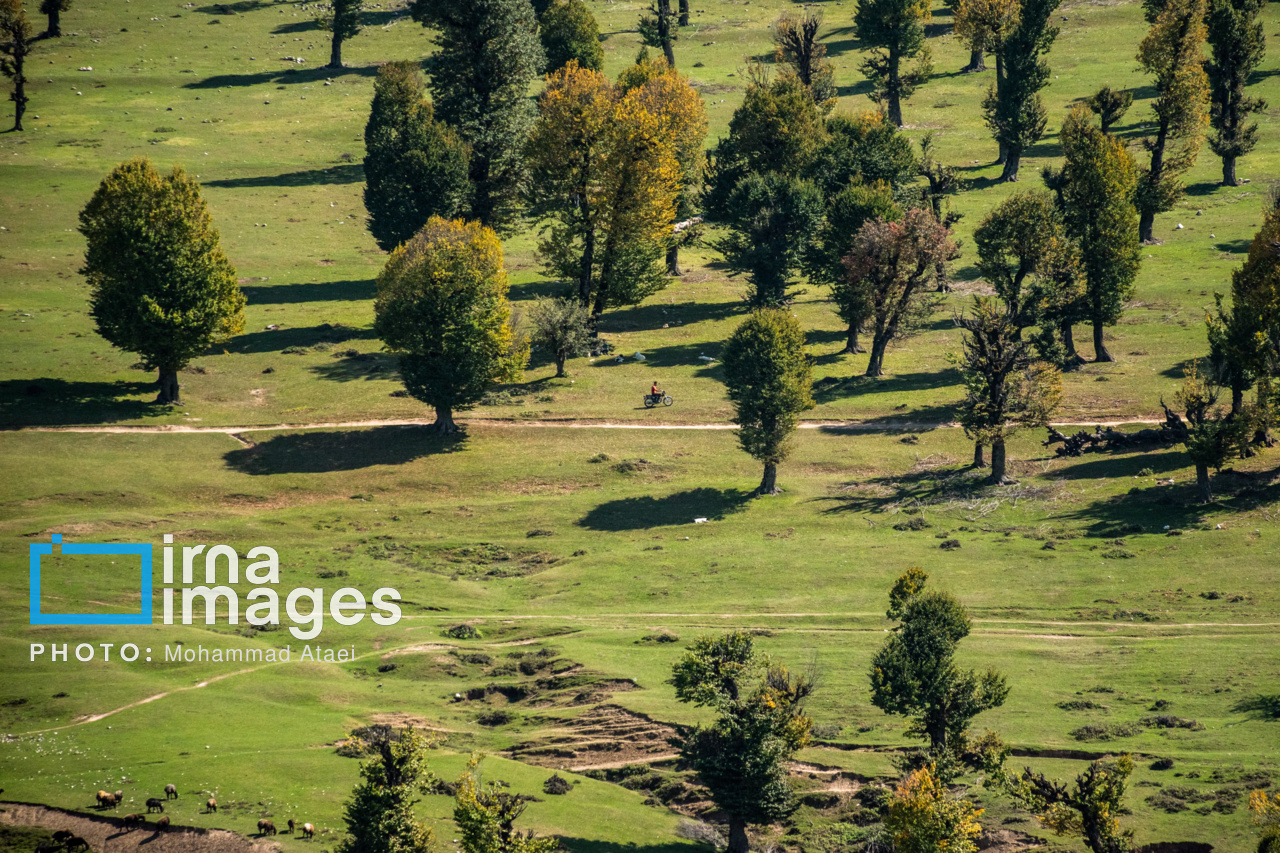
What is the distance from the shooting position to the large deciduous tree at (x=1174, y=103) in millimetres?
111250

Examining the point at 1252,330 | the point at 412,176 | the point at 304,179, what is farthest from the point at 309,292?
the point at 1252,330

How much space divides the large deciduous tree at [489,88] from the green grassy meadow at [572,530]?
1046 centimetres

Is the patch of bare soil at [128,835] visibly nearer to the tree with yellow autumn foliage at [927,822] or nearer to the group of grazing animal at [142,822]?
the group of grazing animal at [142,822]

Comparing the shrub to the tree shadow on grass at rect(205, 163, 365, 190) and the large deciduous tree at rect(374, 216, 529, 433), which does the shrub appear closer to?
the large deciduous tree at rect(374, 216, 529, 433)

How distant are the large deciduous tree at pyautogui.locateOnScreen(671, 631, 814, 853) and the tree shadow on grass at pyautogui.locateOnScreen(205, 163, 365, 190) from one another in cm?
9813

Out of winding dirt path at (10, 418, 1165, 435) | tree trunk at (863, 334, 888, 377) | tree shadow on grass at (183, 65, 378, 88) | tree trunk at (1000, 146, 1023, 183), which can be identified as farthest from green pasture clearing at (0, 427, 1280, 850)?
tree shadow on grass at (183, 65, 378, 88)

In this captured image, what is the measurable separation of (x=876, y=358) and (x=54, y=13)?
128 meters

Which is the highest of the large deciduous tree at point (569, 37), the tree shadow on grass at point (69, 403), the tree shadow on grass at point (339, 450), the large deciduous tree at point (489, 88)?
the large deciduous tree at point (569, 37)

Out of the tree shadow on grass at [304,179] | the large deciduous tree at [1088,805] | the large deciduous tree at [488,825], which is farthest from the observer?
the tree shadow on grass at [304,179]

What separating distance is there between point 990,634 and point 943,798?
64.5ft

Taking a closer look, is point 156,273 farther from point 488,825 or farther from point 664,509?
point 488,825

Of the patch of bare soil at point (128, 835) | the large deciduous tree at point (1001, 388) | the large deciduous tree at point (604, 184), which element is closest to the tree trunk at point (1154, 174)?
the large deciduous tree at point (1001, 388)

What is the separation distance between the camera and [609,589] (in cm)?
6756

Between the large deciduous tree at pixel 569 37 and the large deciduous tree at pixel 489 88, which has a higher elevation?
the large deciduous tree at pixel 569 37
